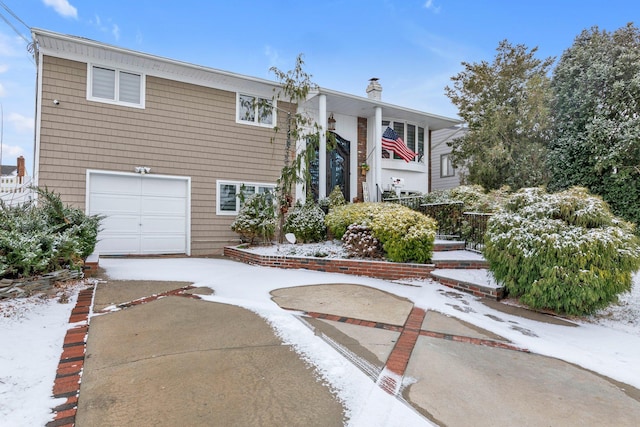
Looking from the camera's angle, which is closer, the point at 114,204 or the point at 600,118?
Result: the point at 114,204

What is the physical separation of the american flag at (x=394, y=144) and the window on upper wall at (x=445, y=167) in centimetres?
606

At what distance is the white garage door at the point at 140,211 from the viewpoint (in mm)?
9016

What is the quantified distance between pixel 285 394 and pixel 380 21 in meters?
12.8

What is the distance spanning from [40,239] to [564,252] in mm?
6647

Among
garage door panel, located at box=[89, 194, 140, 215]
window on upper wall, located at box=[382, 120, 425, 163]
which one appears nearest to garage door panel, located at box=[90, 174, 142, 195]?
garage door panel, located at box=[89, 194, 140, 215]

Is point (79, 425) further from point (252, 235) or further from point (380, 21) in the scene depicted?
point (380, 21)

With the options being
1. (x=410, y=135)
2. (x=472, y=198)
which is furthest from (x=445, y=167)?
(x=472, y=198)

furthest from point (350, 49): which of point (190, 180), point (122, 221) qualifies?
point (122, 221)

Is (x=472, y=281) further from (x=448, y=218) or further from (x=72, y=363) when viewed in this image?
(x=72, y=363)

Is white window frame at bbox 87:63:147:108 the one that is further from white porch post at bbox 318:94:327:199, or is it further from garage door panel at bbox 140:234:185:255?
white porch post at bbox 318:94:327:199

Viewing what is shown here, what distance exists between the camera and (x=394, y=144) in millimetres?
12766

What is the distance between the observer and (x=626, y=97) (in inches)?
440

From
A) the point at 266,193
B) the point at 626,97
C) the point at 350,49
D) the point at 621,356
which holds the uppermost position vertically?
the point at 350,49

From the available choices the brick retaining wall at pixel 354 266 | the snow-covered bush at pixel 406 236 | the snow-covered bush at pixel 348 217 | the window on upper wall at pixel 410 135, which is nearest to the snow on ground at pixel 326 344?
the brick retaining wall at pixel 354 266
